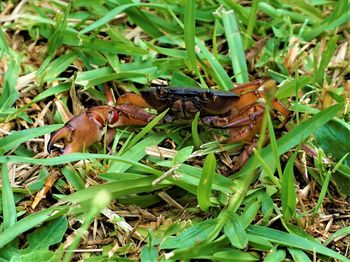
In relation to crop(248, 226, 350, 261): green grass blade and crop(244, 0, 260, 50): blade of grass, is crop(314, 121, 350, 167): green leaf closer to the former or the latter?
crop(248, 226, 350, 261): green grass blade

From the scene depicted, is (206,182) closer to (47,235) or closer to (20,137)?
(47,235)

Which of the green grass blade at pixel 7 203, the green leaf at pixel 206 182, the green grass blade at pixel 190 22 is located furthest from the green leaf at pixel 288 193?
the green grass blade at pixel 7 203

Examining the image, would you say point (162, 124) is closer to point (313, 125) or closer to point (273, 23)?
point (313, 125)

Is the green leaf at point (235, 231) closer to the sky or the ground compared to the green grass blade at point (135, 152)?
closer to the ground

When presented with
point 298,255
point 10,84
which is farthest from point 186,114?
point 10,84

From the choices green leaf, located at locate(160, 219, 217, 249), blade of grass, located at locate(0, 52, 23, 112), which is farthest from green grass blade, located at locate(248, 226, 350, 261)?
blade of grass, located at locate(0, 52, 23, 112)

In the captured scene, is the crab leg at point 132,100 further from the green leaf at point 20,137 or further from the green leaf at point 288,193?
the green leaf at point 288,193

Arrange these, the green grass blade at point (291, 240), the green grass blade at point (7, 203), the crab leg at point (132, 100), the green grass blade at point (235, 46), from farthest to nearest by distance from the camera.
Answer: the green grass blade at point (235, 46)
the crab leg at point (132, 100)
the green grass blade at point (7, 203)
the green grass blade at point (291, 240)

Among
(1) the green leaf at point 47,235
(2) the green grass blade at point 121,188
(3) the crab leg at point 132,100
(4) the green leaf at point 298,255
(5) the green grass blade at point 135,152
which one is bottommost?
(4) the green leaf at point 298,255

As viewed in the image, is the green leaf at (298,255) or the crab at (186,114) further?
the crab at (186,114)
